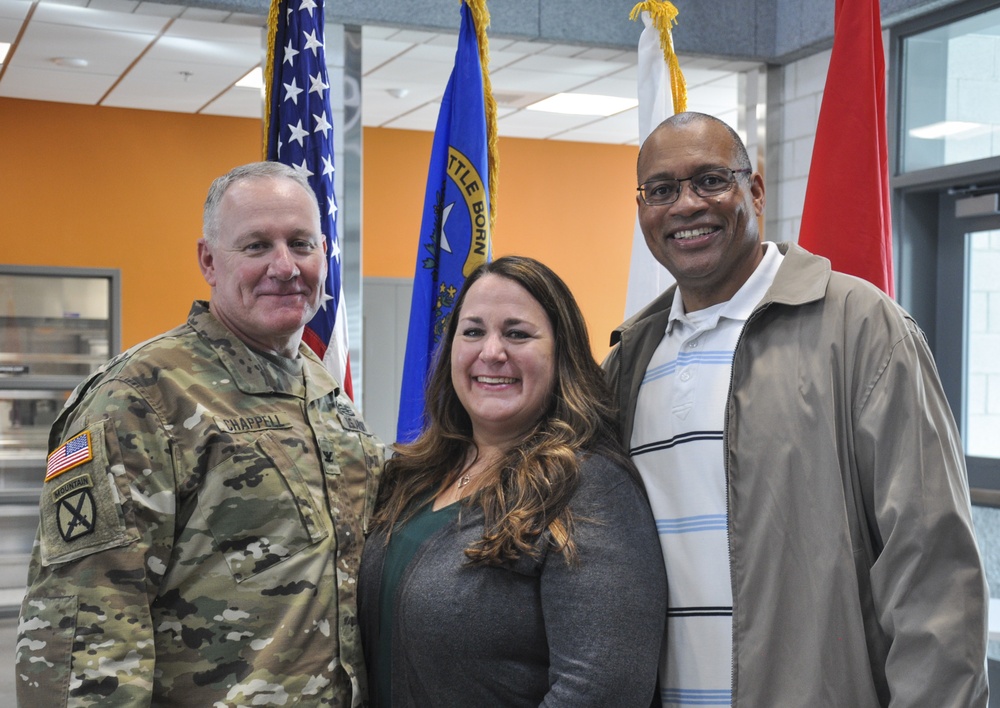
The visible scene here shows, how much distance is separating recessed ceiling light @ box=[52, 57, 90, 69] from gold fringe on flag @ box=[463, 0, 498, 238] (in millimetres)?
3399

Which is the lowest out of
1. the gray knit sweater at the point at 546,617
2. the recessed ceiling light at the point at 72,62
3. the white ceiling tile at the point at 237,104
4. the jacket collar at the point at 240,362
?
the gray knit sweater at the point at 546,617

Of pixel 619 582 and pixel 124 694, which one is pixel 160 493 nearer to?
pixel 124 694

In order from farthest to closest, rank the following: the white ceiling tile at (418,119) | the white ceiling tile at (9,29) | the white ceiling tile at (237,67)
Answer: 1. the white ceiling tile at (418,119)
2. the white ceiling tile at (9,29)
3. the white ceiling tile at (237,67)

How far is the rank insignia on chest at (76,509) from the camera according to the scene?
5.00 feet

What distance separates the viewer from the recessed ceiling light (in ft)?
19.2

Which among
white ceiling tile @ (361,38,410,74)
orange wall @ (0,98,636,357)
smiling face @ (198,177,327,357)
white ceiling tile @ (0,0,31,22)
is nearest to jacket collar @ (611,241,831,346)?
smiling face @ (198,177,327,357)

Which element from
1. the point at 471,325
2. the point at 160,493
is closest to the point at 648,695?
the point at 471,325

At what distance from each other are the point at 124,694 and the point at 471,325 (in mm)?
787

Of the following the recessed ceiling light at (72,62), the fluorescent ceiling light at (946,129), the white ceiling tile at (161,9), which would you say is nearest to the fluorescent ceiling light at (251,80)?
the recessed ceiling light at (72,62)

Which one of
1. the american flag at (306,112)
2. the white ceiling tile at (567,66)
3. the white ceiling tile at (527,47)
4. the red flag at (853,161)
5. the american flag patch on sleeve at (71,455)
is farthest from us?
the white ceiling tile at (567,66)

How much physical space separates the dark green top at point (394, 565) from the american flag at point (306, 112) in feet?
4.82

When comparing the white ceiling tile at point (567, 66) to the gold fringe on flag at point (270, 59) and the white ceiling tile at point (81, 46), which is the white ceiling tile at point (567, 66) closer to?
the white ceiling tile at point (81, 46)

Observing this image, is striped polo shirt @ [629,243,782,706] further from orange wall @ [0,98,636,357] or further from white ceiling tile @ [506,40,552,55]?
orange wall @ [0,98,636,357]

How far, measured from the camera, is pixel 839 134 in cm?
286
